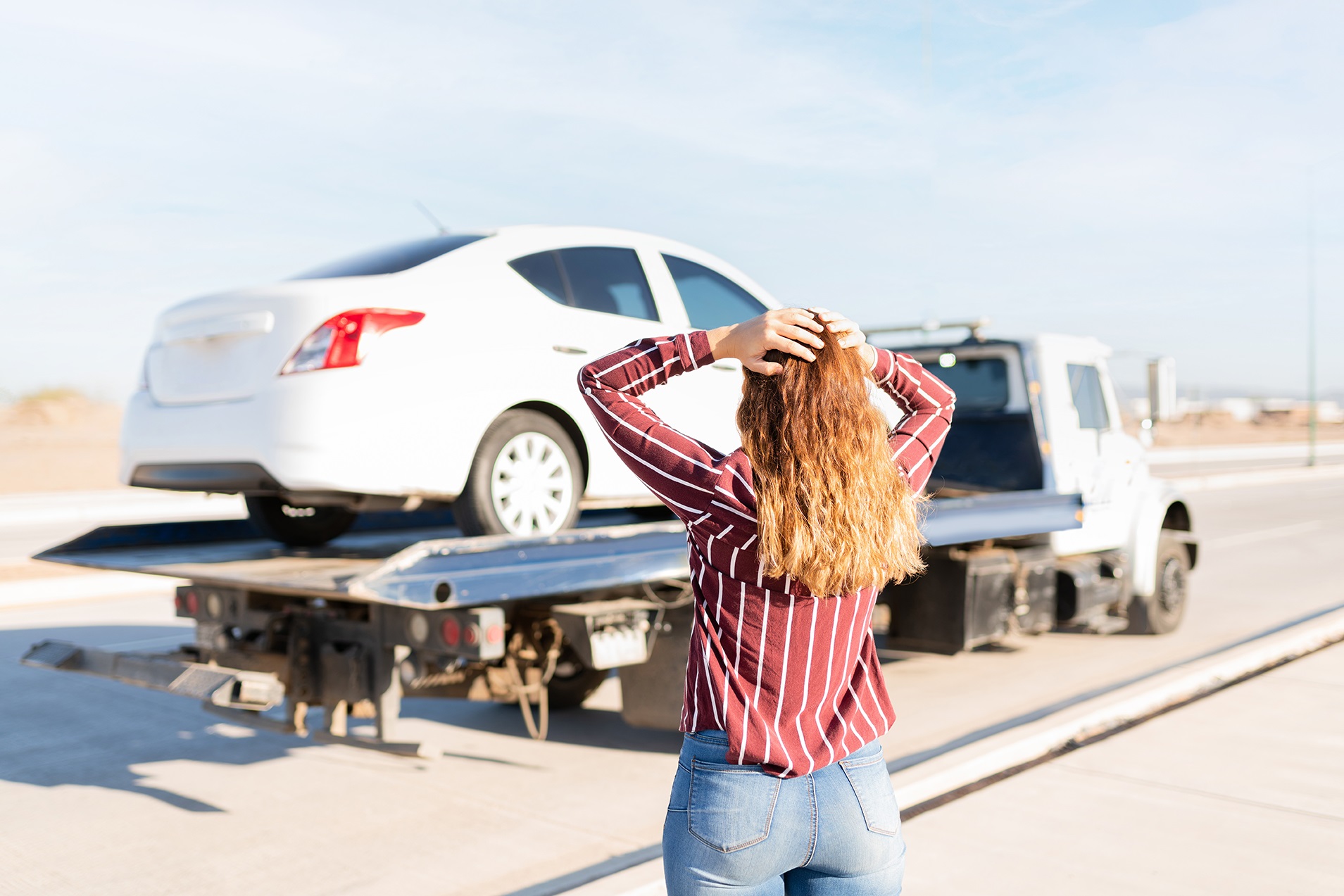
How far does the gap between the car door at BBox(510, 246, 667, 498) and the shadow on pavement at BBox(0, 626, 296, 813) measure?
7.60ft

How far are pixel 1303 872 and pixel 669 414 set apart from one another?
11.2 feet

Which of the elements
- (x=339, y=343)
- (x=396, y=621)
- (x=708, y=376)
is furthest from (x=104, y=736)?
(x=708, y=376)

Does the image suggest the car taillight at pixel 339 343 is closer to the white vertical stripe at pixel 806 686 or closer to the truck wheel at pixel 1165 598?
the white vertical stripe at pixel 806 686

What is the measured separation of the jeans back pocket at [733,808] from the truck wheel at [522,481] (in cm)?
308

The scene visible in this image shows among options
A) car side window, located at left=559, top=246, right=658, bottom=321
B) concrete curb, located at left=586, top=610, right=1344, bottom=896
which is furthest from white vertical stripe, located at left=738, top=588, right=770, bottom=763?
car side window, located at left=559, top=246, right=658, bottom=321

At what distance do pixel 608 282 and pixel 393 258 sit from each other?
1.13 m

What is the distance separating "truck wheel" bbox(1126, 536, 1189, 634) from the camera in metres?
8.96

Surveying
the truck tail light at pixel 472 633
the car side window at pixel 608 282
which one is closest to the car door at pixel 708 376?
the car side window at pixel 608 282

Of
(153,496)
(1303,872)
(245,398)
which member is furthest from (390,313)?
(153,496)

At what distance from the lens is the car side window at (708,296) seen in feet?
21.1

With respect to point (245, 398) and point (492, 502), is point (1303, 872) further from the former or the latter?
point (245, 398)

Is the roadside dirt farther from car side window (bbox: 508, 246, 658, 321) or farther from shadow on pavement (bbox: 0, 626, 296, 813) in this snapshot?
car side window (bbox: 508, 246, 658, 321)

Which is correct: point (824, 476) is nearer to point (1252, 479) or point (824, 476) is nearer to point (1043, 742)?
point (1043, 742)

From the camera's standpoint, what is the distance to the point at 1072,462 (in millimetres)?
8180
